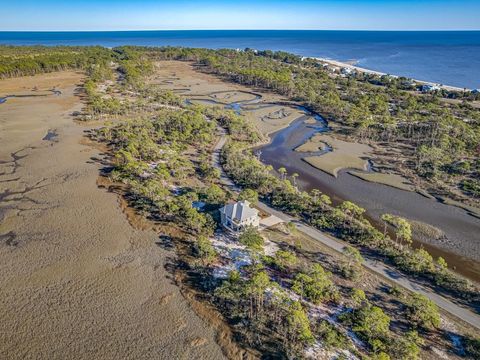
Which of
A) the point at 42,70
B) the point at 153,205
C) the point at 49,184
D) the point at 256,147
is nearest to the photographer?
the point at 153,205

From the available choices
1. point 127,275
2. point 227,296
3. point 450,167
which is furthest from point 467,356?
point 450,167

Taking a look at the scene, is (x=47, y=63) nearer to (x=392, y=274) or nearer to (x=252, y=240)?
(x=252, y=240)

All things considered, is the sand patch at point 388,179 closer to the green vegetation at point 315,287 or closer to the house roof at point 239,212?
the house roof at point 239,212

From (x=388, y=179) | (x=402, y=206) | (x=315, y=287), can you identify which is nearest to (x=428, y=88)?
(x=388, y=179)

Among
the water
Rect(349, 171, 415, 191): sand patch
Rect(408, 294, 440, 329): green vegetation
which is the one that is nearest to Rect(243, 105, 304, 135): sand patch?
the water

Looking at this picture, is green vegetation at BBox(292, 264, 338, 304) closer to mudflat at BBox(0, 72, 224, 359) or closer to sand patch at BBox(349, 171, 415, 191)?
mudflat at BBox(0, 72, 224, 359)

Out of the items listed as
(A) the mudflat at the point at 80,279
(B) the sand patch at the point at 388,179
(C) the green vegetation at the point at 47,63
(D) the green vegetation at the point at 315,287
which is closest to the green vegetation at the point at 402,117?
(B) the sand patch at the point at 388,179

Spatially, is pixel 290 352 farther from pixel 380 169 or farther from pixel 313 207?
pixel 380 169
